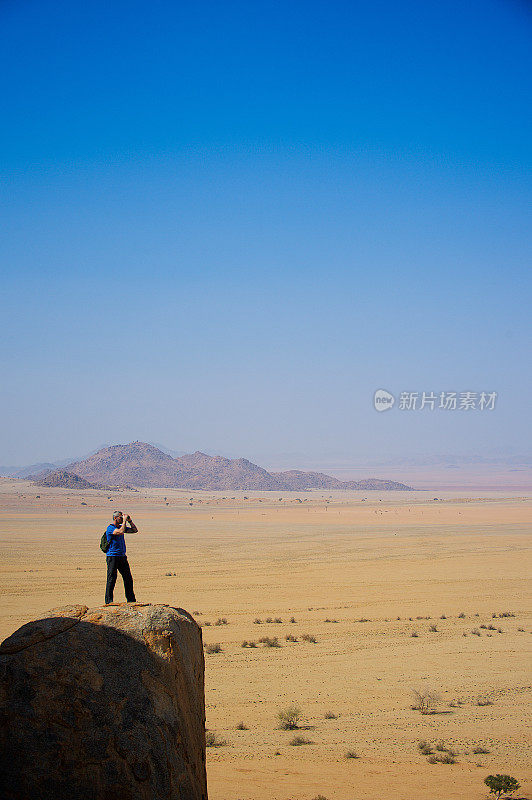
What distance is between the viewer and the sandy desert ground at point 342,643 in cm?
903

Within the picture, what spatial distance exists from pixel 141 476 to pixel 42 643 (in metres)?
166

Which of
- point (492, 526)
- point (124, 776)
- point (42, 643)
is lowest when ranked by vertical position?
point (492, 526)

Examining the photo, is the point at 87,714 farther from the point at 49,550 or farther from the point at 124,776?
the point at 49,550

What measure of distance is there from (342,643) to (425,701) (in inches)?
197

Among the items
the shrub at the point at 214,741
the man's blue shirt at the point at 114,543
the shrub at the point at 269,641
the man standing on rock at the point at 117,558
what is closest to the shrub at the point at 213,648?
the shrub at the point at 269,641

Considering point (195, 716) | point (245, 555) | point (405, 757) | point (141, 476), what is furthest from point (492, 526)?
point (141, 476)

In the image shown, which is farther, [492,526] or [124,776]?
[492,526]

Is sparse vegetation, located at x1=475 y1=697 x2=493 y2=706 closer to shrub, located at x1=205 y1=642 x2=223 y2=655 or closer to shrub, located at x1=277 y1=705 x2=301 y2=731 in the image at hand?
shrub, located at x1=277 y1=705 x2=301 y2=731

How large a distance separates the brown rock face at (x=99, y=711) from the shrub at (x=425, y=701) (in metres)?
7.63

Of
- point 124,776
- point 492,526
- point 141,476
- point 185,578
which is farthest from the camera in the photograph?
point 141,476

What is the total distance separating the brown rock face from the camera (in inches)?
183

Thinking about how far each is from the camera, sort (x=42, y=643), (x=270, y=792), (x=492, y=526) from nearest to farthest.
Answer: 1. (x=42, y=643)
2. (x=270, y=792)
3. (x=492, y=526)

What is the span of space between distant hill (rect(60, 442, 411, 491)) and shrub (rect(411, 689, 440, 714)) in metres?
146

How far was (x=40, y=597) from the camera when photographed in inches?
875
